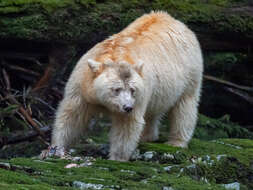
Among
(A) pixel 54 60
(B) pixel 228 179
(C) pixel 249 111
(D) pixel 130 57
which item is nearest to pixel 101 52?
(D) pixel 130 57

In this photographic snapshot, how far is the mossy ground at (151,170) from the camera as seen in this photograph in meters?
6.14

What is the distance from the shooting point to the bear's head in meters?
7.29

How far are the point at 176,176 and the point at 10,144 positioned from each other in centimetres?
410

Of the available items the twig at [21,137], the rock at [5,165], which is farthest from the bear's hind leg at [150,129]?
the rock at [5,165]

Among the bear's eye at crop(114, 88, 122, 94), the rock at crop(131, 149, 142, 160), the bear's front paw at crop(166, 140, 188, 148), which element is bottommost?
the bear's front paw at crop(166, 140, 188, 148)

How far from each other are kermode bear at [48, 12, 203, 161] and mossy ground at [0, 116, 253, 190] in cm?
36

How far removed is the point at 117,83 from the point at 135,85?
0.21 metres

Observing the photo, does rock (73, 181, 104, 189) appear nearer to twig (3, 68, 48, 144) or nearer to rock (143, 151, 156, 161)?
rock (143, 151, 156, 161)

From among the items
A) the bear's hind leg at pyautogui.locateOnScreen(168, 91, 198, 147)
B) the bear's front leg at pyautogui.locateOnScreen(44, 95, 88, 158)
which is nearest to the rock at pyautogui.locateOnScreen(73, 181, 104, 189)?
the bear's front leg at pyautogui.locateOnScreen(44, 95, 88, 158)

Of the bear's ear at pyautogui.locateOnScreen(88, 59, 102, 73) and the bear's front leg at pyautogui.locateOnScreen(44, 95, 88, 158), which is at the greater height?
the bear's ear at pyautogui.locateOnScreen(88, 59, 102, 73)

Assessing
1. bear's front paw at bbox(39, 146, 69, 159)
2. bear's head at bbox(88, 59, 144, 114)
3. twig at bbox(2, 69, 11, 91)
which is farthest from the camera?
twig at bbox(2, 69, 11, 91)

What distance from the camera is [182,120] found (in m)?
9.42

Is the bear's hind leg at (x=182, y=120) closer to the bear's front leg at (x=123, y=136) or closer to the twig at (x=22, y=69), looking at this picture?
the bear's front leg at (x=123, y=136)

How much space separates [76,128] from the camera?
317 inches
